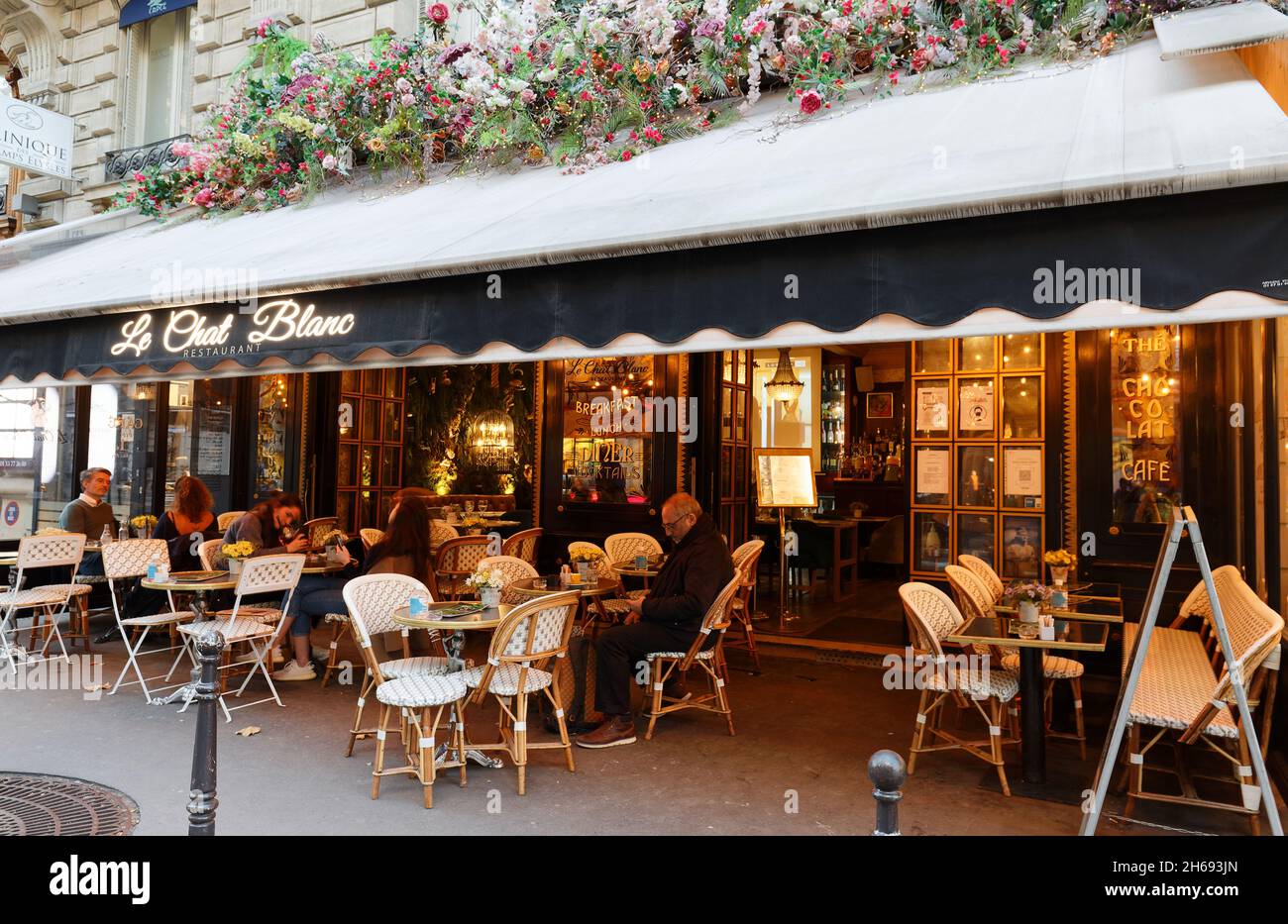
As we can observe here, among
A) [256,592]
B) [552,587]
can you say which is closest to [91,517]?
[256,592]

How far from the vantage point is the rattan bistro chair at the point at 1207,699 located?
153 inches

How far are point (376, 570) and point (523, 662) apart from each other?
2176mm

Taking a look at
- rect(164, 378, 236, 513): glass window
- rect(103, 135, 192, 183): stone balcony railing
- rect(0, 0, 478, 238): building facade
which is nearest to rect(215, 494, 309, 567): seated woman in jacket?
rect(164, 378, 236, 513): glass window

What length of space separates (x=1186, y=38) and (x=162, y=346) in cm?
573

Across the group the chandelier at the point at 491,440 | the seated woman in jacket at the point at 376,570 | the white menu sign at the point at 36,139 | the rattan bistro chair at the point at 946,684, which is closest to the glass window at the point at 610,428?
the chandelier at the point at 491,440

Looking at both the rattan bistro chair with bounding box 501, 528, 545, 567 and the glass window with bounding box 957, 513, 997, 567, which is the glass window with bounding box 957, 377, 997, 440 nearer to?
the glass window with bounding box 957, 513, 997, 567

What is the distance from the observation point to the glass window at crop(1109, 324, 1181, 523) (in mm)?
6871

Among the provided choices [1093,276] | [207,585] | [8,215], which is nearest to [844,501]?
[207,585]

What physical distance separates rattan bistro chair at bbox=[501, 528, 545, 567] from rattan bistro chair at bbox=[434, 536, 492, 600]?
0.26 meters

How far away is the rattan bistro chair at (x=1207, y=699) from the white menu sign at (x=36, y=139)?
462 inches

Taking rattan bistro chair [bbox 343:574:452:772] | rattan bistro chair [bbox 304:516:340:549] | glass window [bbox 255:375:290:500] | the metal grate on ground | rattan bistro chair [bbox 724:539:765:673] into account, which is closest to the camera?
the metal grate on ground

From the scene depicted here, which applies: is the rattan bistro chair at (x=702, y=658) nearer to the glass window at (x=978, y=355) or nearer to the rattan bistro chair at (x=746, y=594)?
the rattan bistro chair at (x=746, y=594)

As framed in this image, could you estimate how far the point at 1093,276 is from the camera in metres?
3.13
